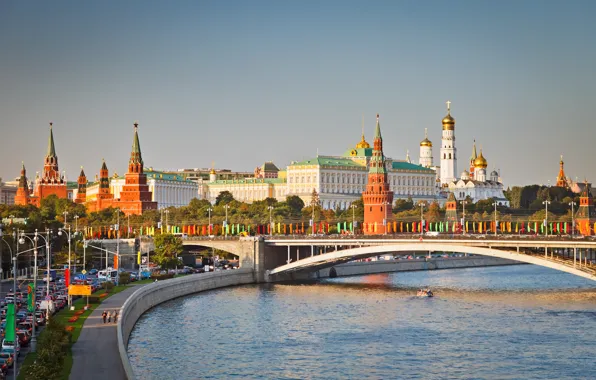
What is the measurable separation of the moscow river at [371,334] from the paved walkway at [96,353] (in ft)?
5.89

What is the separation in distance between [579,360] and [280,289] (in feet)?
125

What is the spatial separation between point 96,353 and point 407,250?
141 feet

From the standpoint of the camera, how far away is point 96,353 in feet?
152

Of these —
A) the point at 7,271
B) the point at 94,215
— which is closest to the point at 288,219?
the point at 94,215

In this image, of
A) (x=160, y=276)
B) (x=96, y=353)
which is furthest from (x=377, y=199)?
(x=96, y=353)

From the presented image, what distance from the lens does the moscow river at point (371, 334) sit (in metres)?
50.8

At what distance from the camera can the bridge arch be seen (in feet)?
259

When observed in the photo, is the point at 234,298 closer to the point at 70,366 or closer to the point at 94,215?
the point at 70,366

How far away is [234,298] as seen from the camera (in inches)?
3167

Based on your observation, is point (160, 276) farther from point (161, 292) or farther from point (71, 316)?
point (71, 316)

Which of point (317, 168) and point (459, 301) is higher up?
point (317, 168)

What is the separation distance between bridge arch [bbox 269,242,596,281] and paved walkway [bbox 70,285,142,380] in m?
31.8

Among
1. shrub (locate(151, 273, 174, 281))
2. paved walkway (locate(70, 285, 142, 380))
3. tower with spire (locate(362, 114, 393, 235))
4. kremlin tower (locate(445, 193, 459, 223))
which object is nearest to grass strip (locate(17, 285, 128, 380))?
paved walkway (locate(70, 285, 142, 380))

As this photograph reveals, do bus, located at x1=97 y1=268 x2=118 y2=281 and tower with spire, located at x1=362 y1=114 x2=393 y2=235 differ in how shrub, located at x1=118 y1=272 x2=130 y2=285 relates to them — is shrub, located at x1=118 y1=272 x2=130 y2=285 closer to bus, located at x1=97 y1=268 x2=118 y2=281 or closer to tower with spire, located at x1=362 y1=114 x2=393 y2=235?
bus, located at x1=97 y1=268 x2=118 y2=281
